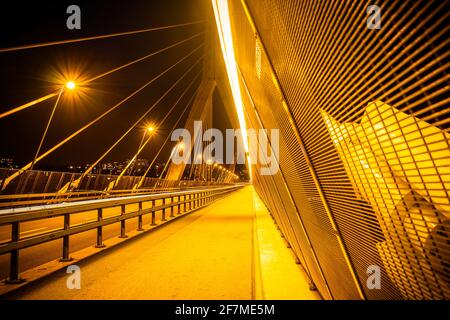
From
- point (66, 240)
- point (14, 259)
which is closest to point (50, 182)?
point (66, 240)

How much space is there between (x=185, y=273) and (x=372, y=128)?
4020 mm

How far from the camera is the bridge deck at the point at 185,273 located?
375 cm

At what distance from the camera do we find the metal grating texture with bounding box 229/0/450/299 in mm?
994

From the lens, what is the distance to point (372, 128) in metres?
1.35

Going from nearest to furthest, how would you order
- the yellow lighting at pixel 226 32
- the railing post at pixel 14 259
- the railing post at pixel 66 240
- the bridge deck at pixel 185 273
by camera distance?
1. the bridge deck at pixel 185 273
2. the railing post at pixel 14 259
3. the yellow lighting at pixel 226 32
4. the railing post at pixel 66 240

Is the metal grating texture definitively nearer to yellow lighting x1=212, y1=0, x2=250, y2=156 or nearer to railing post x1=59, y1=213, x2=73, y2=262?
yellow lighting x1=212, y1=0, x2=250, y2=156

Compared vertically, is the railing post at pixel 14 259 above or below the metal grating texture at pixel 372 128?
below

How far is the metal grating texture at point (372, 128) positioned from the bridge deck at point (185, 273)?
162cm

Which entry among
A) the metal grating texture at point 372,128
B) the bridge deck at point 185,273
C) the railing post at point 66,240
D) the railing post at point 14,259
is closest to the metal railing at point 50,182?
the bridge deck at point 185,273

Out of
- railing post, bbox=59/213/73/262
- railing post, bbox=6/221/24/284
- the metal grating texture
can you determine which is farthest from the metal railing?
the metal grating texture

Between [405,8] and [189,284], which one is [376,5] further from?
[189,284]

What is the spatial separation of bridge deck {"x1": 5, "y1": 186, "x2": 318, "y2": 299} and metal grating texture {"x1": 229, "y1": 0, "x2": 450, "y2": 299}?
1.62 meters

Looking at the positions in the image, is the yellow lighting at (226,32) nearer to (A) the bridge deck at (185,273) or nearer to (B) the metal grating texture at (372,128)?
(B) the metal grating texture at (372,128)

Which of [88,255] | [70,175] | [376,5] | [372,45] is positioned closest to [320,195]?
[372,45]
